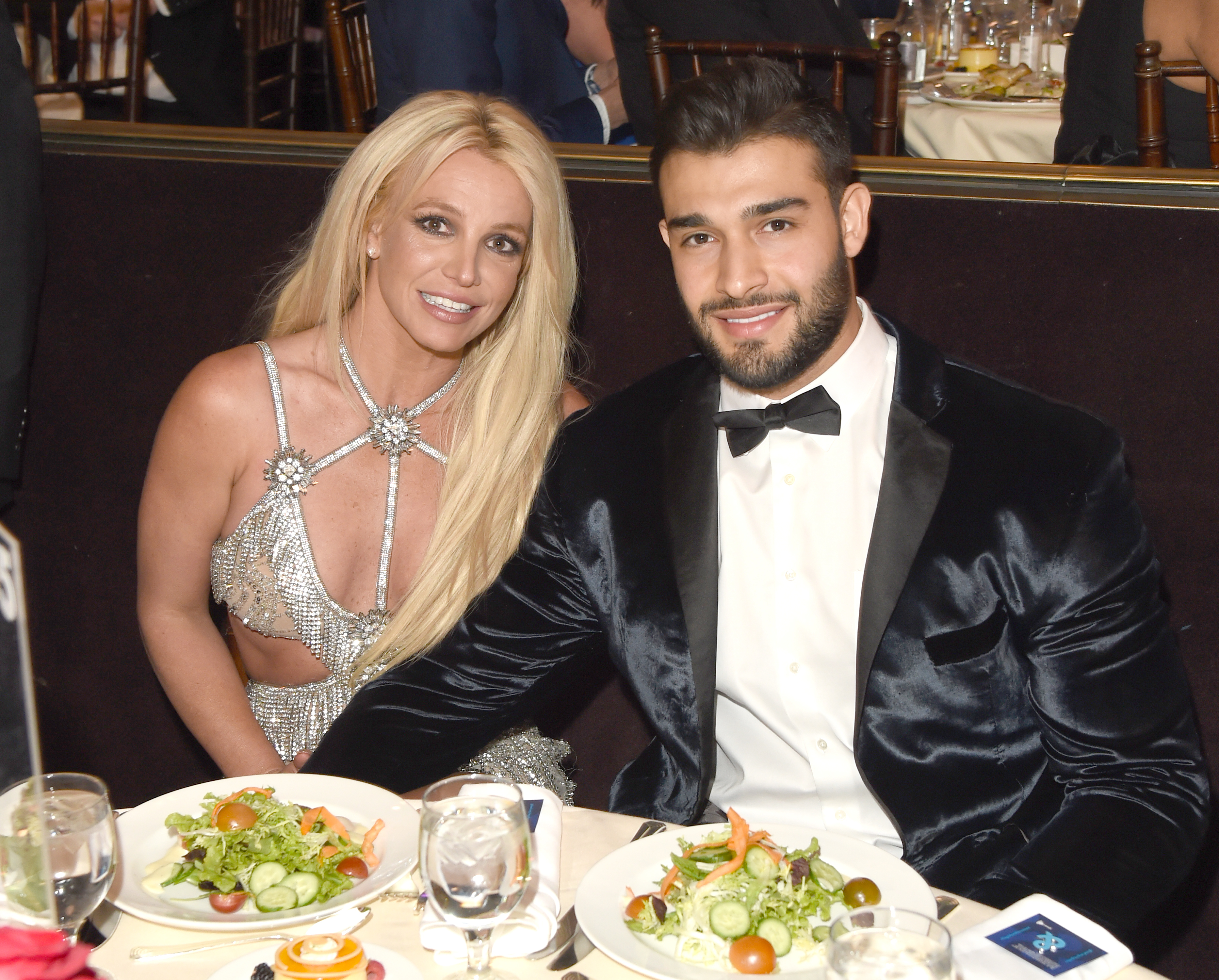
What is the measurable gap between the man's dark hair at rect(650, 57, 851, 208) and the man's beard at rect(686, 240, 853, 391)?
0.14m

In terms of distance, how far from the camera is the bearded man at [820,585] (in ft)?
5.67

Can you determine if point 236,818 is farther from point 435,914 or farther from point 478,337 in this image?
point 478,337

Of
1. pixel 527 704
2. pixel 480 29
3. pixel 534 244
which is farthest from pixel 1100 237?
pixel 480 29

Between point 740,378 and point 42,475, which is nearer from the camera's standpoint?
point 740,378

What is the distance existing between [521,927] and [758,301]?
101cm

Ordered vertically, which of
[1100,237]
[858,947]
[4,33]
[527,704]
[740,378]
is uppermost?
[4,33]

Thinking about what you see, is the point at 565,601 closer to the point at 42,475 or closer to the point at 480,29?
the point at 42,475

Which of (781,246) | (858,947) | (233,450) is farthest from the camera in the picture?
(233,450)

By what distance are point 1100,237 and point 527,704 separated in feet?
4.13

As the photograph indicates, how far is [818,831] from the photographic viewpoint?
1.37 m

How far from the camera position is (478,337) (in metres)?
2.46

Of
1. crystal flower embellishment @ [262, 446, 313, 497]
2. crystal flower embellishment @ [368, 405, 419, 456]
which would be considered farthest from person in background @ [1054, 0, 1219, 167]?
crystal flower embellishment @ [262, 446, 313, 497]

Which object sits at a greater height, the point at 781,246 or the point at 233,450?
the point at 781,246

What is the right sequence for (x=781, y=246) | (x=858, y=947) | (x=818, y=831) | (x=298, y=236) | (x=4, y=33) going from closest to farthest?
(x=858, y=947), (x=818, y=831), (x=781, y=246), (x=4, y=33), (x=298, y=236)
